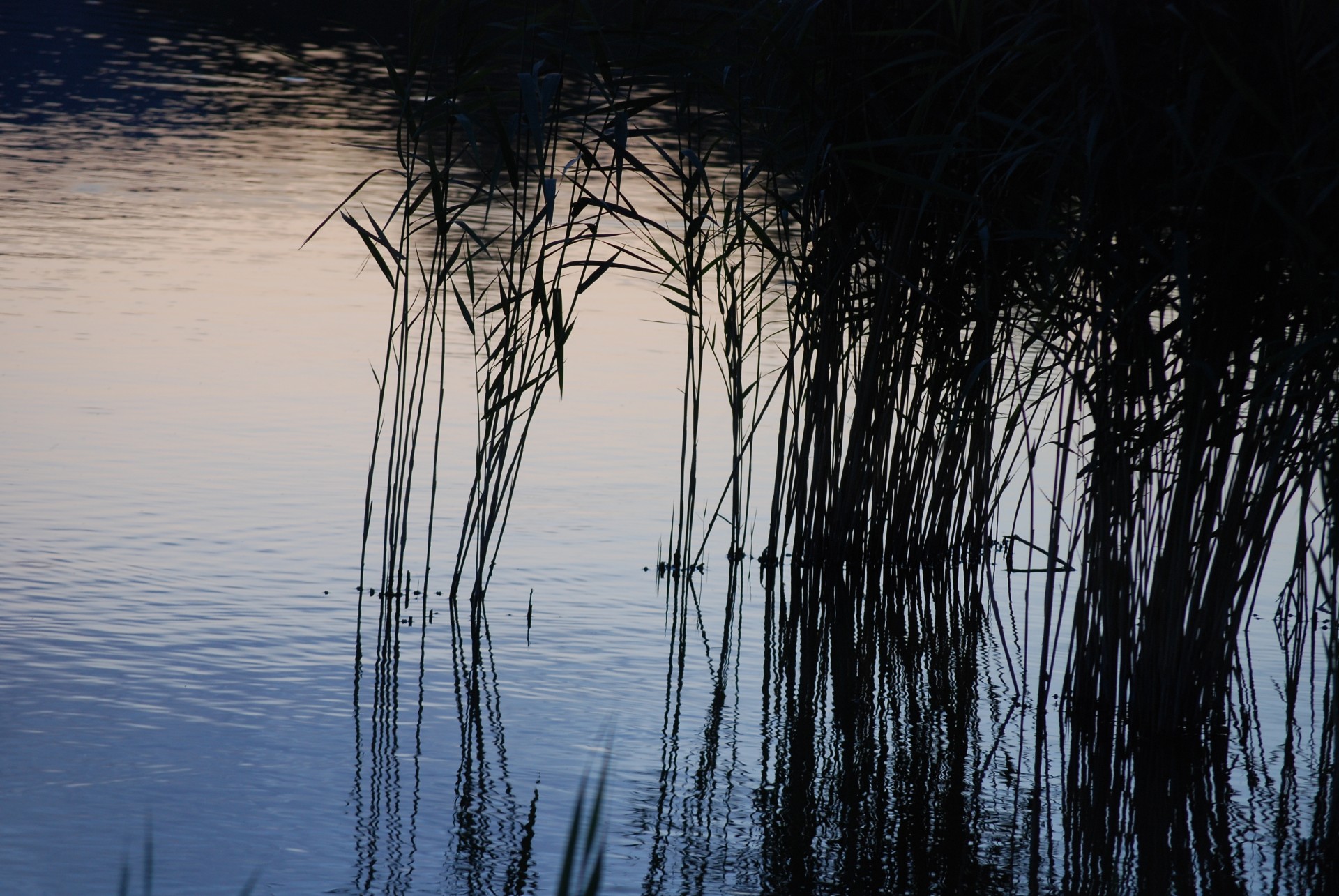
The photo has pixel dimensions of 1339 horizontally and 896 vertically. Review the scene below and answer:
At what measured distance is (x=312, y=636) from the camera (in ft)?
14.6

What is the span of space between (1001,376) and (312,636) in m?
2.07

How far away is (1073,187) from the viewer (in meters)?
3.98

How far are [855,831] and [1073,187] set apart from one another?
1.63 metres

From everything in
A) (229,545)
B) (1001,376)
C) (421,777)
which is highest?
(1001,376)

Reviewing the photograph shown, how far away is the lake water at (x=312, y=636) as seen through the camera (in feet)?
10.7

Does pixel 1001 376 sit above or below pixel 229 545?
above

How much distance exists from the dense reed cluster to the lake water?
0.13 m

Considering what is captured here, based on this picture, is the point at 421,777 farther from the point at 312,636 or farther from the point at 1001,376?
the point at 1001,376

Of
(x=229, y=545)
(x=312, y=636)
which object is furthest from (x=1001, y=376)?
(x=229, y=545)

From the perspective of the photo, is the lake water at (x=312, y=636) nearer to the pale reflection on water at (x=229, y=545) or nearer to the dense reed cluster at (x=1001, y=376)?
the pale reflection on water at (x=229, y=545)

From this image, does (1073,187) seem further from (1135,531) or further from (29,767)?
(29,767)

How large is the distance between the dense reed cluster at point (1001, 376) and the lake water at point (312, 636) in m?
0.13

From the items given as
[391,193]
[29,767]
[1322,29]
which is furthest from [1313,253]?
[391,193]

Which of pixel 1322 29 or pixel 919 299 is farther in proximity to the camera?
pixel 919 299
